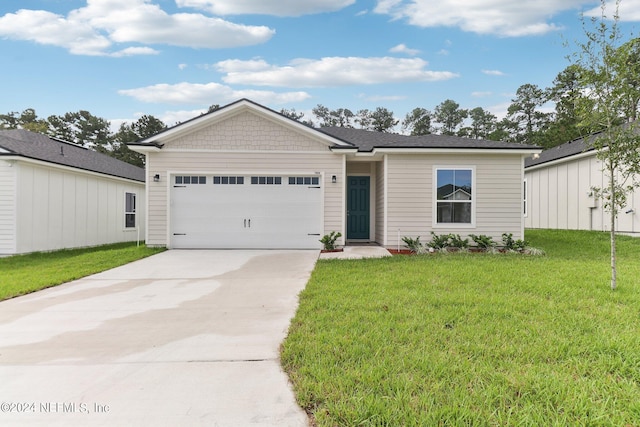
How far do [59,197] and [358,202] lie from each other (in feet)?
32.7

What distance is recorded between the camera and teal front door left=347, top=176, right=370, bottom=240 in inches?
486

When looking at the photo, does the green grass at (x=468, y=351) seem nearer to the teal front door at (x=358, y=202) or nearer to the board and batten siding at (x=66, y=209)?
the teal front door at (x=358, y=202)

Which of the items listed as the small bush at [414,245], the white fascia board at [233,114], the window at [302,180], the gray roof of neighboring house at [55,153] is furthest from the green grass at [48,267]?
the small bush at [414,245]

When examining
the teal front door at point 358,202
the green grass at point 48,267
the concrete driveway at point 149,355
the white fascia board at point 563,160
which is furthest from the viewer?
the white fascia board at point 563,160

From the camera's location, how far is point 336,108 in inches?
1789

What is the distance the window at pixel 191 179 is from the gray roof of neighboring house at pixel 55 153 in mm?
3905

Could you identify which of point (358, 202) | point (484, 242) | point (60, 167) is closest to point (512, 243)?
point (484, 242)

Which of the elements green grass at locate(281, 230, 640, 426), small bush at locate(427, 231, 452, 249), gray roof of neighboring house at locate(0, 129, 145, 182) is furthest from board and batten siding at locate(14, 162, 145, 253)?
Result: green grass at locate(281, 230, 640, 426)

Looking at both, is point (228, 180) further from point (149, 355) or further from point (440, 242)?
point (149, 355)

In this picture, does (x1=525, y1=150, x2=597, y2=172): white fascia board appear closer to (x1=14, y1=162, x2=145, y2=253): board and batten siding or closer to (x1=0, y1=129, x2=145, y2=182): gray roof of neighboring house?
(x1=14, y1=162, x2=145, y2=253): board and batten siding

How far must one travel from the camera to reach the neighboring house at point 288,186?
412 inches

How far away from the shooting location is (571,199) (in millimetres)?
14555

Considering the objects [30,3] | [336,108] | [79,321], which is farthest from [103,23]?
[336,108]

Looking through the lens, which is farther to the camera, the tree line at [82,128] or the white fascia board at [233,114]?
the tree line at [82,128]
